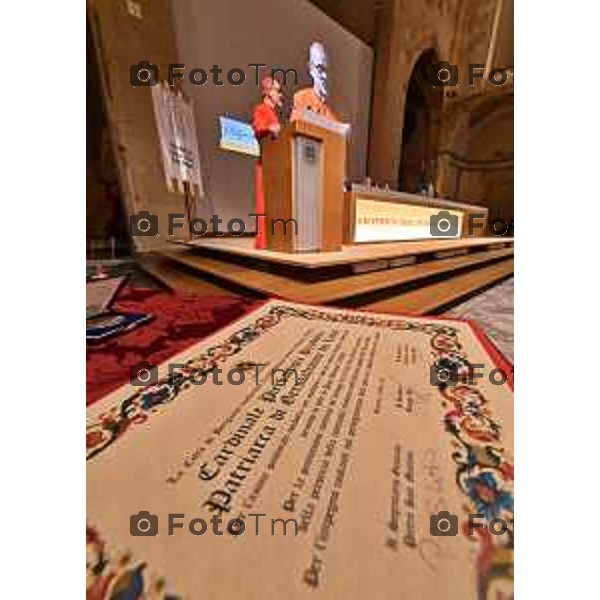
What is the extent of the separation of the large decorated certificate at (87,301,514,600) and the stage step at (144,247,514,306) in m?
0.84

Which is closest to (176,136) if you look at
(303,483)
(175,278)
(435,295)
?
(175,278)

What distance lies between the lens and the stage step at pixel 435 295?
1859 mm

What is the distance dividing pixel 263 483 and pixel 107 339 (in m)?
0.96

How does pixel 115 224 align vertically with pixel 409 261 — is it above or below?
above

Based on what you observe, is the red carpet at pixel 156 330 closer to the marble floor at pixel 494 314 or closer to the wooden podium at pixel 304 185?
the wooden podium at pixel 304 185

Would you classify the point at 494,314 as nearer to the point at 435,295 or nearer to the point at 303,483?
the point at 435,295

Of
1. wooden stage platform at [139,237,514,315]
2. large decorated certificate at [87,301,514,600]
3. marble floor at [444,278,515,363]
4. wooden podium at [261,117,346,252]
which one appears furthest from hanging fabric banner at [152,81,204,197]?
large decorated certificate at [87,301,514,600]

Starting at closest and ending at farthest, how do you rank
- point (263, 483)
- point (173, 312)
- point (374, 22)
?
1. point (263, 483)
2. point (173, 312)
3. point (374, 22)

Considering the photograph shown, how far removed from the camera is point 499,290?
110 inches

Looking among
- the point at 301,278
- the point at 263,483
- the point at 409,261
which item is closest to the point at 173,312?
the point at 301,278

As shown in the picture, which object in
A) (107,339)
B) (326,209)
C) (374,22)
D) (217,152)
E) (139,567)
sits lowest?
(139,567)

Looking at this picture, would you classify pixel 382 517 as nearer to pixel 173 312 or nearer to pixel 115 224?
pixel 173 312

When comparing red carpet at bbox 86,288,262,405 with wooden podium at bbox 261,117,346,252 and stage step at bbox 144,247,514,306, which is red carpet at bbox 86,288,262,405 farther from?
wooden podium at bbox 261,117,346,252

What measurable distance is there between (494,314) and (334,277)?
0.89 m
